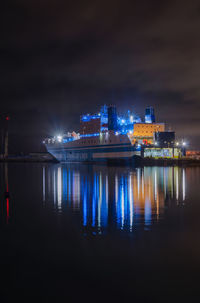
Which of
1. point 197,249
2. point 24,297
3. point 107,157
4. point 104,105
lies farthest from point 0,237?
point 104,105

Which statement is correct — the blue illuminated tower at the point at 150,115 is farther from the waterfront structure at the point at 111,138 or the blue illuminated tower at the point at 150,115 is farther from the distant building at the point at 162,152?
the distant building at the point at 162,152

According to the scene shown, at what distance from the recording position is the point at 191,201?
13.8m

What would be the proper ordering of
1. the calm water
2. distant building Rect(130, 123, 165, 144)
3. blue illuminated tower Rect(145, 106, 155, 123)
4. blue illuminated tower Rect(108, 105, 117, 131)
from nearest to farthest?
the calm water, distant building Rect(130, 123, 165, 144), blue illuminated tower Rect(108, 105, 117, 131), blue illuminated tower Rect(145, 106, 155, 123)

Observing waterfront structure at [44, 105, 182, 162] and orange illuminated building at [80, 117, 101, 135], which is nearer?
waterfront structure at [44, 105, 182, 162]

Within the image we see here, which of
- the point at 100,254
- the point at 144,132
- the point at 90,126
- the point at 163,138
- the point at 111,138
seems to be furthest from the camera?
the point at 90,126

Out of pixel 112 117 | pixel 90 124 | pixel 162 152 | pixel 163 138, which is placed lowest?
pixel 162 152

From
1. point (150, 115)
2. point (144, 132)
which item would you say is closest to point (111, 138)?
point (144, 132)

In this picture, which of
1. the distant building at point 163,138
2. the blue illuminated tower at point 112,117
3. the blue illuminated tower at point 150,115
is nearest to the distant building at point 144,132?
the distant building at point 163,138

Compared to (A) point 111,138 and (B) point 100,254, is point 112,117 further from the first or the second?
(B) point 100,254

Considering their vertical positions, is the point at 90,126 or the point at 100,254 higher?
the point at 90,126

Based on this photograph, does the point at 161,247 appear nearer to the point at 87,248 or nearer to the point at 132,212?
the point at 87,248

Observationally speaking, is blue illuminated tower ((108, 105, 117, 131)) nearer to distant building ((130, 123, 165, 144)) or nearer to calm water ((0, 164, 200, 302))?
distant building ((130, 123, 165, 144))

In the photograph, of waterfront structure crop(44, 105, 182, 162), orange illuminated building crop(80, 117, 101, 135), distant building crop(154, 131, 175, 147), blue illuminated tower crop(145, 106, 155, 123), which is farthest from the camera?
orange illuminated building crop(80, 117, 101, 135)

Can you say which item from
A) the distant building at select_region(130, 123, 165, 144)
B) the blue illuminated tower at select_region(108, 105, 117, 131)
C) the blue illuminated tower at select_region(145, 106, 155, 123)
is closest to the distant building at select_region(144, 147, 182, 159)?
the distant building at select_region(130, 123, 165, 144)
